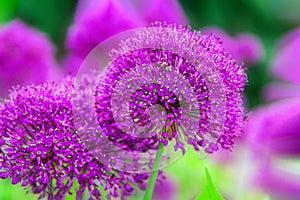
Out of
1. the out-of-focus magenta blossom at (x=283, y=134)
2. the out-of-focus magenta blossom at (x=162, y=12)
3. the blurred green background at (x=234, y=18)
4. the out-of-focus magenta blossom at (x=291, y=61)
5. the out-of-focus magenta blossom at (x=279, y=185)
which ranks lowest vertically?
the out-of-focus magenta blossom at (x=279, y=185)

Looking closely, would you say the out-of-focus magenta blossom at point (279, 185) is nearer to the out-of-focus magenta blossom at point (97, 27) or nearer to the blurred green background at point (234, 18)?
the out-of-focus magenta blossom at point (97, 27)

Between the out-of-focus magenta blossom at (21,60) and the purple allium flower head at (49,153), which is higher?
the out-of-focus magenta blossom at (21,60)

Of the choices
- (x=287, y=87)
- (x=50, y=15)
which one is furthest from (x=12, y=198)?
(x=50, y=15)

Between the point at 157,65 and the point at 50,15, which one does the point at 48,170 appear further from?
the point at 50,15

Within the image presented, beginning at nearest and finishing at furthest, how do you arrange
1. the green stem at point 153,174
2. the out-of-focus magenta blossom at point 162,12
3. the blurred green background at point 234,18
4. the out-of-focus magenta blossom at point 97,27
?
the green stem at point 153,174, the out-of-focus magenta blossom at point 97,27, the out-of-focus magenta blossom at point 162,12, the blurred green background at point 234,18

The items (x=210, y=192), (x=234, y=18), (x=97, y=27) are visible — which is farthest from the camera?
(x=234, y=18)

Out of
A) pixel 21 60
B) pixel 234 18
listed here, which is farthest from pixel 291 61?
pixel 234 18

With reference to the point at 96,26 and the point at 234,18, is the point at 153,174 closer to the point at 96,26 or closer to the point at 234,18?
the point at 96,26

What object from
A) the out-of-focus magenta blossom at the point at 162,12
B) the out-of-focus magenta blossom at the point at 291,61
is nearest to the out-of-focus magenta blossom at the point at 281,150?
the out-of-focus magenta blossom at the point at 291,61
